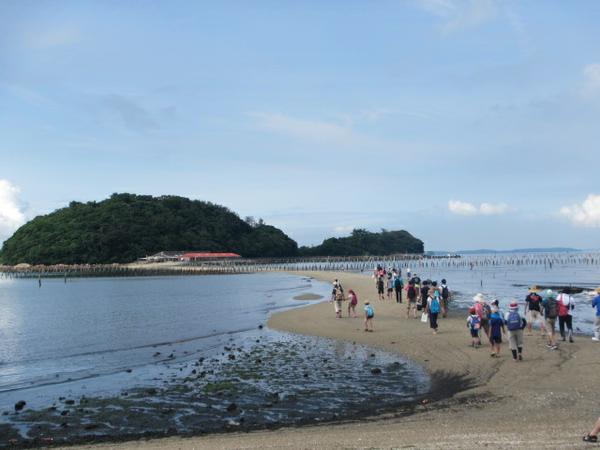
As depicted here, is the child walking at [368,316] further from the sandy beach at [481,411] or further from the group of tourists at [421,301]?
the sandy beach at [481,411]

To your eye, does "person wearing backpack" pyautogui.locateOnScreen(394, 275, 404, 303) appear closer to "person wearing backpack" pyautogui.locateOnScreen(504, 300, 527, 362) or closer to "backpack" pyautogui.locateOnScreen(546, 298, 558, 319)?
"backpack" pyautogui.locateOnScreen(546, 298, 558, 319)

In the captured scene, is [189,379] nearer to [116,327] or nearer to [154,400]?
[154,400]

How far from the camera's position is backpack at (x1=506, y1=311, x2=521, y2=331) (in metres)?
14.4

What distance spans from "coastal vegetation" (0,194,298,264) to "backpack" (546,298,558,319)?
138875 mm

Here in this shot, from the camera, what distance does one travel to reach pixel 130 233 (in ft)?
488

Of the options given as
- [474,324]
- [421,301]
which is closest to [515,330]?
[474,324]

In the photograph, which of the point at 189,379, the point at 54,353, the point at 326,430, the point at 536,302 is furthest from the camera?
the point at 54,353

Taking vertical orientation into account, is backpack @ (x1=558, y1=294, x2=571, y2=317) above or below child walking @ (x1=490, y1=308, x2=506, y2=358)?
above

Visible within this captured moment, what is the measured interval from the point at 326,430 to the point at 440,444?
2.37m

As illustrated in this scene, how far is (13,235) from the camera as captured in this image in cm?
16500

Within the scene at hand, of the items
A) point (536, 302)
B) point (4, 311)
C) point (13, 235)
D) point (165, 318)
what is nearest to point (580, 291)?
point (536, 302)

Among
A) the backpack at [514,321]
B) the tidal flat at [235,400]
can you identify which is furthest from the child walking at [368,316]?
the backpack at [514,321]

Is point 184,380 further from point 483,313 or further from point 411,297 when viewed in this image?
point 411,297

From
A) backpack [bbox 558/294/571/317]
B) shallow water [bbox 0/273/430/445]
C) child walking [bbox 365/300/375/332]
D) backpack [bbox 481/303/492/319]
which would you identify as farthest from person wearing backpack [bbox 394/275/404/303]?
backpack [bbox 558/294/571/317]
